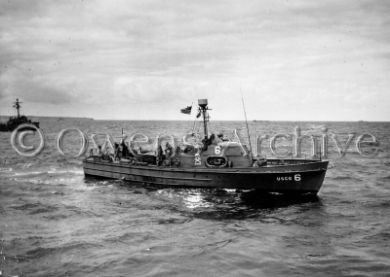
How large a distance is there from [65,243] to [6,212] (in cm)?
608

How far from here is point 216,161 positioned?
20.9 m

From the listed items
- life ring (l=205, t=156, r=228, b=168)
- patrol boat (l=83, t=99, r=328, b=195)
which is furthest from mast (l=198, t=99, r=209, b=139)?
life ring (l=205, t=156, r=228, b=168)

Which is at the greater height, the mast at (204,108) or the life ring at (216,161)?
the mast at (204,108)

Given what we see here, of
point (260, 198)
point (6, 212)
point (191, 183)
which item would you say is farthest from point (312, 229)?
point (6, 212)

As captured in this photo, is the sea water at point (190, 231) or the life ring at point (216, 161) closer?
the sea water at point (190, 231)

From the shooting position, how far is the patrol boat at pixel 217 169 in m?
18.5

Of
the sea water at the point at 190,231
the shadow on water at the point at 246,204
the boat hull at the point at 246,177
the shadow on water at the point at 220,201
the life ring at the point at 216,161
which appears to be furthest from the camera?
the life ring at the point at 216,161

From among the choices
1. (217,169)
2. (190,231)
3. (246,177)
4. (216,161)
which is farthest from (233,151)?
(190,231)

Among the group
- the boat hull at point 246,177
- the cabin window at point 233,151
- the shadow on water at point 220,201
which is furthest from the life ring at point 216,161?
the shadow on water at point 220,201

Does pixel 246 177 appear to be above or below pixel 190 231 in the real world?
above

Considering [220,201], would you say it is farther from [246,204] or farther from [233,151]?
[233,151]

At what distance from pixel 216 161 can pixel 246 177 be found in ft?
7.70

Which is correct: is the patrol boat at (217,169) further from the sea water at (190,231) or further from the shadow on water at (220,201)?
the sea water at (190,231)

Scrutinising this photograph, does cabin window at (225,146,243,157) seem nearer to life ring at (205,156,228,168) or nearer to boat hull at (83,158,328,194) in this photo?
life ring at (205,156,228,168)
